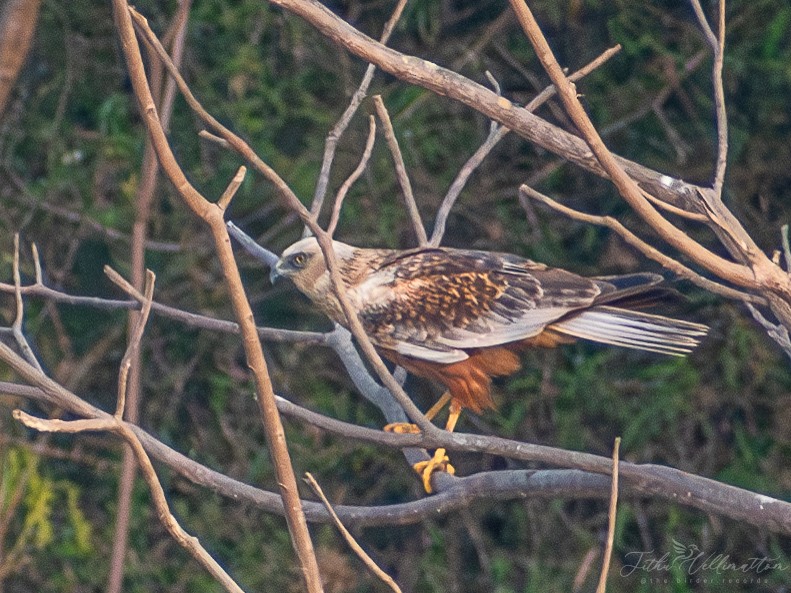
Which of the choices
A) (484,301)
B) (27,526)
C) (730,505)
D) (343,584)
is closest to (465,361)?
(484,301)

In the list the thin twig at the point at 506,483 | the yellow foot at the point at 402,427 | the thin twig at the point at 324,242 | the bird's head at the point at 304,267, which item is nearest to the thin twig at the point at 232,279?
the thin twig at the point at 324,242

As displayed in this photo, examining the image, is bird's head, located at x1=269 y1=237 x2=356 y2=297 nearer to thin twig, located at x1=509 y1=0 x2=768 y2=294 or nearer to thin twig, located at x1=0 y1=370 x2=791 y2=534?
thin twig, located at x1=0 y1=370 x2=791 y2=534

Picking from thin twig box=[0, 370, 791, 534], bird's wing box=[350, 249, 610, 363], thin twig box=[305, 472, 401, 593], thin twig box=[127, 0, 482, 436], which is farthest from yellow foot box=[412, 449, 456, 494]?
thin twig box=[305, 472, 401, 593]

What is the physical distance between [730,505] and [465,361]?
128 cm

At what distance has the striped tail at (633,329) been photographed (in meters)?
3.01

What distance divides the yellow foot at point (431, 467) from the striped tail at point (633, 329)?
0.46 m

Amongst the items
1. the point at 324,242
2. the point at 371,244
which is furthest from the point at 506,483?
the point at 371,244

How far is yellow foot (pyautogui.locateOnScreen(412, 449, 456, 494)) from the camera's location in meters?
2.99

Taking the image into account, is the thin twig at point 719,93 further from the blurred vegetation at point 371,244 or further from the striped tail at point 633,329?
the blurred vegetation at point 371,244

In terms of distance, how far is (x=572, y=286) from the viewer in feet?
10.5

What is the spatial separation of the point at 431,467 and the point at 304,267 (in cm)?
64

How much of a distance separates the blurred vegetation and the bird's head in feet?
3.65

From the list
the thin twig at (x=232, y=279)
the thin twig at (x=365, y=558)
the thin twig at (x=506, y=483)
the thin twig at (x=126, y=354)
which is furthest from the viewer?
the thin twig at (x=506, y=483)

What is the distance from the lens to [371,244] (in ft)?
15.0
